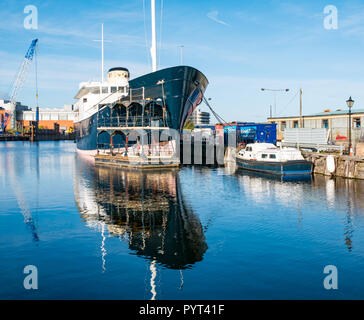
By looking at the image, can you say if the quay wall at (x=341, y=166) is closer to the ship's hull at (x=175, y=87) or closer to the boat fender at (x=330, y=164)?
the boat fender at (x=330, y=164)

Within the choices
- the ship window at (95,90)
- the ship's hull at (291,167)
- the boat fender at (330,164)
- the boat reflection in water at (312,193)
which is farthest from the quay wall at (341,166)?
the ship window at (95,90)

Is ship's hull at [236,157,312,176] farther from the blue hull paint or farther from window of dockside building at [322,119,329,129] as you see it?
window of dockside building at [322,119,329,129]

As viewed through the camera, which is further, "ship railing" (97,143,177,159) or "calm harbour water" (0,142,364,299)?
"ship railing" (97,143,177,159)

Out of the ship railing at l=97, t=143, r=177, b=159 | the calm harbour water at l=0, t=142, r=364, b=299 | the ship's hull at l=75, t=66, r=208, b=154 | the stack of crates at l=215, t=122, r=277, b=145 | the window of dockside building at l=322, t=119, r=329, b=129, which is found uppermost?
the ship's hull at l=75, t=66, r=208, b=154

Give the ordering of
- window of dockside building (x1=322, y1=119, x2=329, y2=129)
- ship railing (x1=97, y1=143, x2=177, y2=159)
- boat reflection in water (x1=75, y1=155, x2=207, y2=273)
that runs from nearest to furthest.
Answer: boat reflection in water (x1=75, y1=155, x2=207, y2=273) → ship railing (x1=97, y1=143, x2=177, y2=159) → window of dockside building (x1=322, y1=119, x2=329, y2=129)

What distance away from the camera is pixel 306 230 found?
1678 centimetres

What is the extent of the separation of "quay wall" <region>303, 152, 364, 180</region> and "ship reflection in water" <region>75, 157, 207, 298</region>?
49.5ft

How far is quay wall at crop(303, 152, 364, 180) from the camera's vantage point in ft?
103

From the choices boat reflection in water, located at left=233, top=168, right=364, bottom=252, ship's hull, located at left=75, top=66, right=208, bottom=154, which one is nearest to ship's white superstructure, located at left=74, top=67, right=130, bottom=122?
ship's hull, located at left=75, top=66, right=208, bottom=154

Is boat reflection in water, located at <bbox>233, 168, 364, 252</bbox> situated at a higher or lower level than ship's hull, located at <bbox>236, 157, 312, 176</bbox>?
lower

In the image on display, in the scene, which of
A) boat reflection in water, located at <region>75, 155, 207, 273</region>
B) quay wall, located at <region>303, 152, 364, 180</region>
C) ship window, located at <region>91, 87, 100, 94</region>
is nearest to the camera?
boat reflection in water, located at <region>75, 155, 207, 273</region>

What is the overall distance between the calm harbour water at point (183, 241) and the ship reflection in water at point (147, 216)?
0.19ft
